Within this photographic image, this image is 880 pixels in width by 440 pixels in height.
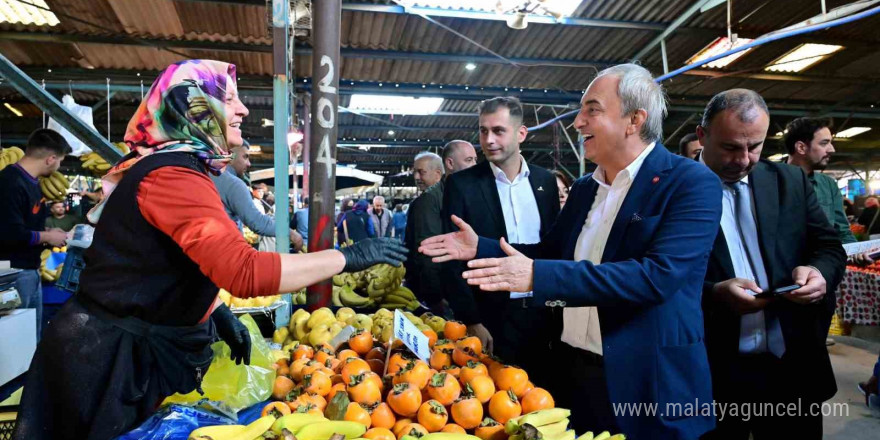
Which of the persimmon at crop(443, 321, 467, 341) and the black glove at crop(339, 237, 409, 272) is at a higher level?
the black glove at crop(339, 237, 409, 272)

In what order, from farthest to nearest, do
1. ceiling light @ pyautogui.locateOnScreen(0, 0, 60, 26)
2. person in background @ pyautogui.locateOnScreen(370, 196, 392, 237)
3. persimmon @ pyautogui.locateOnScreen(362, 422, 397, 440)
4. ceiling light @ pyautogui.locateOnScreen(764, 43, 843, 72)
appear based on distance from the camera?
1. person in background @ pyautogui.locateOnScreen(370, 196, 392, 237)
2. ceiling light @ pyautogui.locateOnScreen(764, 43, 843, 72)
3. ceiling light @ pyautogui.locateOnScreen(0, 0, 60, 26)
4. persimmon @ pyautogui.locateOnScreen(362, 422, 397, 440)

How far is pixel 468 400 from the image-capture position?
1526mm

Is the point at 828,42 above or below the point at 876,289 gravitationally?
above

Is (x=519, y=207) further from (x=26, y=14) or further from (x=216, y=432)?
(x=26, y=14)

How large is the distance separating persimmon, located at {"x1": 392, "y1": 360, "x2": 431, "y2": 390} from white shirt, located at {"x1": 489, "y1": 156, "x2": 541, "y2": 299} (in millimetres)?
1310

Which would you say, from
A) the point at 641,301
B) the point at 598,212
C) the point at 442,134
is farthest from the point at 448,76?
the point at 641,301

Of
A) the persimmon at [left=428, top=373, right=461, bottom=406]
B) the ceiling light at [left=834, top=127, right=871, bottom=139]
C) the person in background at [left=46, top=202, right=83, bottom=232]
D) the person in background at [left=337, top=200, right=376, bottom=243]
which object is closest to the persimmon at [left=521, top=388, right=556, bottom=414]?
the persimmon at [left=428, top=373, right=461, bottom=406]

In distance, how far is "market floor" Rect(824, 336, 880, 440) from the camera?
12.5 feet

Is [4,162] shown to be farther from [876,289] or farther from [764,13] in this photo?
[876,289]

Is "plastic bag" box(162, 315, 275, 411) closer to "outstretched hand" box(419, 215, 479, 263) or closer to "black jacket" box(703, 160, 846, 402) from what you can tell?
"outstretched hand" box(419, 215, 479, 263)

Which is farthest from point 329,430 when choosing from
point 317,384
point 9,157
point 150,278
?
point 9,157


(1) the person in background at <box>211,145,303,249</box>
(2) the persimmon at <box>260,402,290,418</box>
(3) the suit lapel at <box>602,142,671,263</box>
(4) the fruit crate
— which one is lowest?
(4) the fruit crate

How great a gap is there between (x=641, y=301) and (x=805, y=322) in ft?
3.87

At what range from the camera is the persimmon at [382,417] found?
1.48 meters
